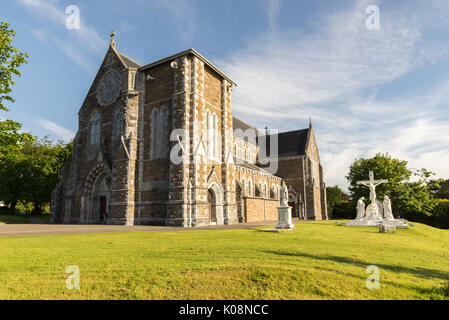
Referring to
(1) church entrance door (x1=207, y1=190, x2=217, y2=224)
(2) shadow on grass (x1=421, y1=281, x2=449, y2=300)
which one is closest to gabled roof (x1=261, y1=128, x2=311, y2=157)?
(1) church entrance door (x1=207, y1=190, x2=217, y2=224)

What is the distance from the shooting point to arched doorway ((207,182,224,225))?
88.6ft

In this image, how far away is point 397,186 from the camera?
42.5 m

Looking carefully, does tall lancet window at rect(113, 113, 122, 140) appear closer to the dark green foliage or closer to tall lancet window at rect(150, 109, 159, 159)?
A: tall lancet window at rect(150, 109, 159, 159)

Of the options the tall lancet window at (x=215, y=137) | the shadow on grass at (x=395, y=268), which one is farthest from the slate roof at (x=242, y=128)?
the shadow on grass at (x=395, y=268)

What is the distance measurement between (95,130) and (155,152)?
10167 mm

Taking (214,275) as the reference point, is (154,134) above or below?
above

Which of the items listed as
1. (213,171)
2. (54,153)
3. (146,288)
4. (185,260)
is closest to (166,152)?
(213,171)

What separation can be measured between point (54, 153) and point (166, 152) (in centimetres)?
2887

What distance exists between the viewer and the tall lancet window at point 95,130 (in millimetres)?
31094

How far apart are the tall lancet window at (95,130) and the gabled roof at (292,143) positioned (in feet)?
105

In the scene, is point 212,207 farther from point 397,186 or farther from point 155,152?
point 397,186

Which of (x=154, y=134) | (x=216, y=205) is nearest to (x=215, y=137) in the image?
(x=154, y=134)

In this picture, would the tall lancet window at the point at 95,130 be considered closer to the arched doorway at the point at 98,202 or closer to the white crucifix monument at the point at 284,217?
the arched doorway at the point at 98,202
